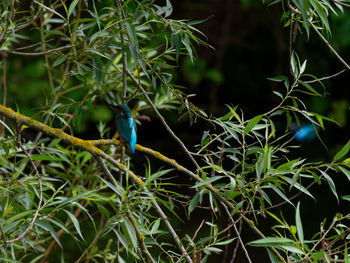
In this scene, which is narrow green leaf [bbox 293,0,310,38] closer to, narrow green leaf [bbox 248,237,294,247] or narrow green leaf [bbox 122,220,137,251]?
narrow green leaf [bbox 248,237,294,247]

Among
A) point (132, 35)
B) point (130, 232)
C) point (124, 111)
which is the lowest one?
point (124, 111)

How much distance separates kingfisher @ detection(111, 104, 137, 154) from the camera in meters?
1.94

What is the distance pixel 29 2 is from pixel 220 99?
19.0 feet

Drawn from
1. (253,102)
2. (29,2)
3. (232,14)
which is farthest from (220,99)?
(29,2)

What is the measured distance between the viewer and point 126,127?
2.06m

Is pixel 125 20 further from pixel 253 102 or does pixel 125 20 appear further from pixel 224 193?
pixel 253 102

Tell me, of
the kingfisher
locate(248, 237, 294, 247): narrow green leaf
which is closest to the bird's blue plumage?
the kingfisher

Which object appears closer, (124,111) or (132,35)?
(132,35)

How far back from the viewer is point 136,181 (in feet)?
4.85

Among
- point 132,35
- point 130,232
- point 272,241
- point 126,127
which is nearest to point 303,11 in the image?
point 132,35

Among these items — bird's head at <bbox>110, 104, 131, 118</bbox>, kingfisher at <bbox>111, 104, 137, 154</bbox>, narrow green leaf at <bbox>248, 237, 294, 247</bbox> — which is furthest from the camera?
bird's head at <bbox>110, 104, 131, 118</bbox>

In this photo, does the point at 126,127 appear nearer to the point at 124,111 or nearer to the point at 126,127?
the point at 126,127

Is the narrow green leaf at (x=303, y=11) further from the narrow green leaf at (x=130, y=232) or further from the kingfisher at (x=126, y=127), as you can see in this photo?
the kingfisher at (x=126, y=127)

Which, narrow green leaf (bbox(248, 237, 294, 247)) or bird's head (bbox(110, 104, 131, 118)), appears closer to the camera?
narrow green leaf (bbox(248, 237, 294, 247))
